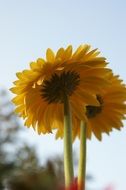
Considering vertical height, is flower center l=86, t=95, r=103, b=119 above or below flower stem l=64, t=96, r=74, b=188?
above

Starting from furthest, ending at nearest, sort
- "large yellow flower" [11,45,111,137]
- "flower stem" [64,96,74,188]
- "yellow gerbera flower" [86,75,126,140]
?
"yellow gerbera flower" [86,75,126,140] < "large yellow flower" [11,45,111,137] < "flower stem" [64,96,74,188]

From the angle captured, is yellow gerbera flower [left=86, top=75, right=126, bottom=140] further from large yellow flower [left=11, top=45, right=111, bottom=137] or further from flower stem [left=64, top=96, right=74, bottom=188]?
flower stem [left=64, top=96, right=74, bottom=188]

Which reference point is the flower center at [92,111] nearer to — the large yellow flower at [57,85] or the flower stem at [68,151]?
the large yellow flower at [57,85]

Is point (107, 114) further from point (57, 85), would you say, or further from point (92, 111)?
point (57, 85)

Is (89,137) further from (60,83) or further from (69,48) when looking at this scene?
(69,48)

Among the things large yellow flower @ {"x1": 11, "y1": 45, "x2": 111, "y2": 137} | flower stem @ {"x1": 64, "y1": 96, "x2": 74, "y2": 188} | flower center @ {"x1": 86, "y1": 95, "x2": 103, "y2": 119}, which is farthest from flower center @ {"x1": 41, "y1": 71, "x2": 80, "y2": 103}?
flower stem @ {"x1": 64, "y1": 96, "x2": 74, "y2": 188}

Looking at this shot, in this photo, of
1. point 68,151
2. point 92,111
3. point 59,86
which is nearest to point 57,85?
point 59,86

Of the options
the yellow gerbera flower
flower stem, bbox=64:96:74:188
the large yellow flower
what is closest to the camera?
flower stem, bbox=64:96:74:188
